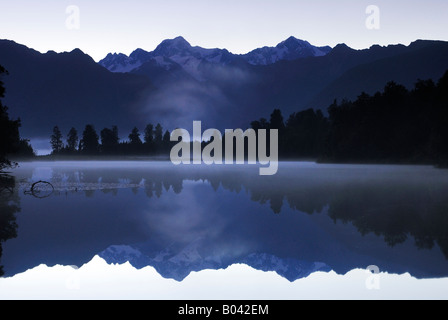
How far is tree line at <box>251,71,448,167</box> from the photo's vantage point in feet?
331

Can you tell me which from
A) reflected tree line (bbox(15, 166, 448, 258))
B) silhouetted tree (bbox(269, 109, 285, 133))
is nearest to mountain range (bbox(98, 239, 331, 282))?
reflected tree line (bbox(15, 166, 448, 258))

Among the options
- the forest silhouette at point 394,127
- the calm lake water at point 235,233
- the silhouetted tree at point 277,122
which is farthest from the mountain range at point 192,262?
the silhouetted tree at point 277,122

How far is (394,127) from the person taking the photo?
418 ft

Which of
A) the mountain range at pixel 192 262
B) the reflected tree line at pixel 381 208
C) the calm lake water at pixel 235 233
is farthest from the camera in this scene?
the reflected tree line at pixel 381 208

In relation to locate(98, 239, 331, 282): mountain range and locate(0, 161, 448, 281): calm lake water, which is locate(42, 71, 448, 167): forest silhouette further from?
locate(98, 239, 331, 282): mountain range

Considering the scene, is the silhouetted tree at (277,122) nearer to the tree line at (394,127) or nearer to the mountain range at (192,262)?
Result: the tree line at (394,127)

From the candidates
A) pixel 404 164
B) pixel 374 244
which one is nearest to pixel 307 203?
pixel 374 244

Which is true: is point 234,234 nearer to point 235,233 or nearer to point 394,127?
point 235,233

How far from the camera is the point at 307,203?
3406 cm

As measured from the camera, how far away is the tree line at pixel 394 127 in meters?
101

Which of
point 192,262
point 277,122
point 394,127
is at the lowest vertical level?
point 192,262

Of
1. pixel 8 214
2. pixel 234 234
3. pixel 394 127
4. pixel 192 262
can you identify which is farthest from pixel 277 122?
pixel 192 262

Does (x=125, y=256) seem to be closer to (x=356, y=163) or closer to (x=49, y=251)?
(x=49, y=251)
